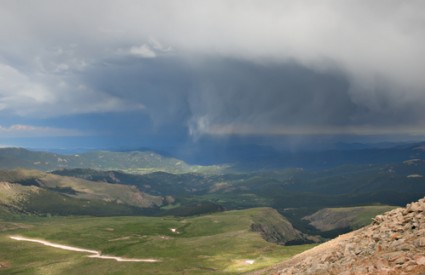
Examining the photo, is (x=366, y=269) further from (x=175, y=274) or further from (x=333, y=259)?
(x=175, y=274)

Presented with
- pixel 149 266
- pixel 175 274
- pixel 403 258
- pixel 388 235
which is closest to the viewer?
pixel 403 258

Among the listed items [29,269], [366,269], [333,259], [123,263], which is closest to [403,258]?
[366,269]

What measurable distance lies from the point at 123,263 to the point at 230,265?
176ft

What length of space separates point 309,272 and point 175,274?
99.0 metres

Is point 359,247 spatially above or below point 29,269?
above

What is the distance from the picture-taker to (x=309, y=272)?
55.2m

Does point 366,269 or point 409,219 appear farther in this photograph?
point 409,219

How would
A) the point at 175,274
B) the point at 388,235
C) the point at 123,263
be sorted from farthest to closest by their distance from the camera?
the point at 123,263
the point at 175,274
the point at 388,235

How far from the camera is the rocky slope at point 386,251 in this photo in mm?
39844

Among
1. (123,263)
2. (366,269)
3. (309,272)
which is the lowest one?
(123,263)

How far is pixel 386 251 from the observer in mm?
46531

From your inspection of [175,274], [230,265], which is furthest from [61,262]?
[230,265]

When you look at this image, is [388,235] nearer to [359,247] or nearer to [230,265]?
[359,247]

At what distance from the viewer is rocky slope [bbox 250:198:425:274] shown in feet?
131
